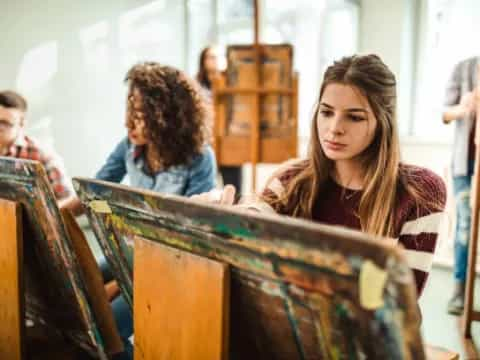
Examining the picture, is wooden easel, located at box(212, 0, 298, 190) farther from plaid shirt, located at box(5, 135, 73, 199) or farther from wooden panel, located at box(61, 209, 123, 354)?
wooden panel, located at box(61, 209, 123, 354)

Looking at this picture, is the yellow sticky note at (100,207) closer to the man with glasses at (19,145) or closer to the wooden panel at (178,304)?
the wooden panel at (178,304)

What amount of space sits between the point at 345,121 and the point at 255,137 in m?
2.26

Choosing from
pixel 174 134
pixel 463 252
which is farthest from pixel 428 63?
pixel 174 134

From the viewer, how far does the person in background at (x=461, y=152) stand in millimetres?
2561

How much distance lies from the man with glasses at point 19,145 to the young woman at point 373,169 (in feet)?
3.56

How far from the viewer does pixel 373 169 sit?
126cm

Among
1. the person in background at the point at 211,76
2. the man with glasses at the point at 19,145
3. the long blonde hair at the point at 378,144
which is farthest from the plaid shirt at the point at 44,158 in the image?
the person in background at the point at 211,76

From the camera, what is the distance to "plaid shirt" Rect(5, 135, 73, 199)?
208 cm

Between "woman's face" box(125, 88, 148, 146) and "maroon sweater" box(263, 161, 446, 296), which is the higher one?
"woman's face" box(125, 88, 148, 146)

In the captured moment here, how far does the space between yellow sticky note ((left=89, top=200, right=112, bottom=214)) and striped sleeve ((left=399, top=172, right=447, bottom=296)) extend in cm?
66

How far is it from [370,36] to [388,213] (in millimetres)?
2997

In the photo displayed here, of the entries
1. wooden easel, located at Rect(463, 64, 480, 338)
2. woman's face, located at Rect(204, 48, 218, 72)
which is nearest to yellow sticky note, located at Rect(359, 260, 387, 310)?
wooden easel, located at Rect(463, 64, 480, 338)

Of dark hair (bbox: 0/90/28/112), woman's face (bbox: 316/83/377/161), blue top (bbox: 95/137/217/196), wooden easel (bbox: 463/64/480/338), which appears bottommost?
wooden easel (bbox: 463/64/480/338)

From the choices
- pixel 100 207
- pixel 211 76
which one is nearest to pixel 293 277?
pixel 100 207
